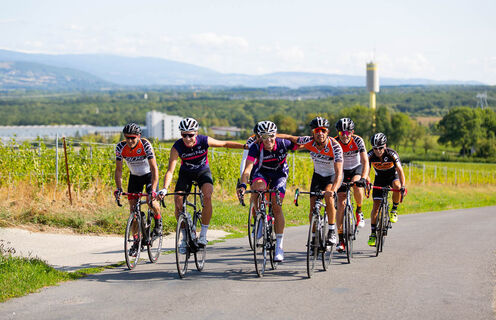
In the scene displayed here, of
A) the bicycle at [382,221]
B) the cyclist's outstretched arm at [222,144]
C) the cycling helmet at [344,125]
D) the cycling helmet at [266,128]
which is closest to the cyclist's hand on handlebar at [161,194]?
the cyclist's outstretched arm at [222,144]

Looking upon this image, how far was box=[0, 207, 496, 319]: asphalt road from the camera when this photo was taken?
23.1 feet

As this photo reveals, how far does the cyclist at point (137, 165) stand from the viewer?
9.80 meters

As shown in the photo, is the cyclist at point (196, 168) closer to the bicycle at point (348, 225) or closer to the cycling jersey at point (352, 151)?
the bicycle at point (348, 225)

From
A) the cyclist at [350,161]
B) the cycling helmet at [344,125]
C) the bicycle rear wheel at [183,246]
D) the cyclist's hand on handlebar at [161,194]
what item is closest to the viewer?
the cyclist's hand on handlebar at [161,194]

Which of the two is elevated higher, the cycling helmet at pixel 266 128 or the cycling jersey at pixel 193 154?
the cycling helmet at pixel 266 128

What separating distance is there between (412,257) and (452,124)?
154038mm

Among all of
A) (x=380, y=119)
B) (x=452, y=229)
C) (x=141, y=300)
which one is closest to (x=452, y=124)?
(x=380, y=119)

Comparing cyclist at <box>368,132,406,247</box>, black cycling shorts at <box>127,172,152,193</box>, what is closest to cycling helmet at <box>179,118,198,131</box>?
black cycling shorts at <box>127,172,152,193</box>

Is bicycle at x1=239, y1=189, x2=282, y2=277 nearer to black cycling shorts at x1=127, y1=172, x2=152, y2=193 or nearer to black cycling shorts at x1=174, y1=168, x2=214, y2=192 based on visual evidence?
black cycling shorts at x1=174, y1=168, x2=214, y2=192

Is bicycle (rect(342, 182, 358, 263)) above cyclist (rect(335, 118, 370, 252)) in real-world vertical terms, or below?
below

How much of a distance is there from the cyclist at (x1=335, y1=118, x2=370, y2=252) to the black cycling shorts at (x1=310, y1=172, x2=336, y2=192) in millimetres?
560

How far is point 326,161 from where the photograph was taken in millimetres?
10172

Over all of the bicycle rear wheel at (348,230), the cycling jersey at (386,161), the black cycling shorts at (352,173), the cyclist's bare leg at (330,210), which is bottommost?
the bicycle rear wheel at (348,230)

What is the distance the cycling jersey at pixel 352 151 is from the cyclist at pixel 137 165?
3436mm
